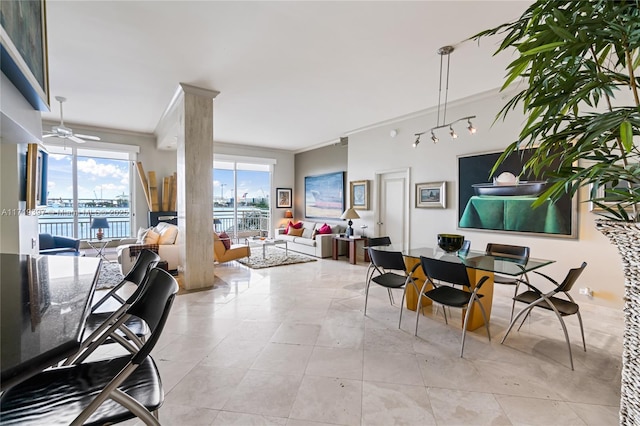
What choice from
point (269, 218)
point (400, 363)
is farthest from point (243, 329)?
point (269, 218)

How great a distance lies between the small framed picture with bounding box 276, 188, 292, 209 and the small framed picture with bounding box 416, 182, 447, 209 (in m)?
4.83

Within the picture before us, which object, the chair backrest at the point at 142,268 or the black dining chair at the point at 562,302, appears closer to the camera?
the chair backrest at the point at 142,268

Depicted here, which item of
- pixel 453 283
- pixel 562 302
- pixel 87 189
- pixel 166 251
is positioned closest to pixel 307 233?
pixel 166 251

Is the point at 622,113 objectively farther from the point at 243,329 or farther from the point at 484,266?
the point at 243,329

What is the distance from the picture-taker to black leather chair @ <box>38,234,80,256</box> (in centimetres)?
464

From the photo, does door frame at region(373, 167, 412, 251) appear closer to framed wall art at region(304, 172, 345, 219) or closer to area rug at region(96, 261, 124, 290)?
framed wall art at region(304, 172, 345, 219)

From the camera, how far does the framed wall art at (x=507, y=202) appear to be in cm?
352

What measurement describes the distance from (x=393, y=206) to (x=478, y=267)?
3251 millimetres

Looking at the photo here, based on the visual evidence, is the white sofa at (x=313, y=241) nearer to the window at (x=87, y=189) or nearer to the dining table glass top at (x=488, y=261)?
the dining table glass top at (x=488, y=261)

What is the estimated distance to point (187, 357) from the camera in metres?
2.28

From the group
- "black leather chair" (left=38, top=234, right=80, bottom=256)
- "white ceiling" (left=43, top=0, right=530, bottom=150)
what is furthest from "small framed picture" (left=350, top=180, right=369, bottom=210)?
"black leather chair" (left=38, top=234, right=80, bottom=256)

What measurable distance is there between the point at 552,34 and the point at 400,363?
2.21 metres

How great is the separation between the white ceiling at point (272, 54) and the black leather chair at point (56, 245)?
7.68ft

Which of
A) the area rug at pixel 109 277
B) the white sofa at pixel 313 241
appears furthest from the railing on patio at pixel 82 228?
the white sofa at pixel 313 241
